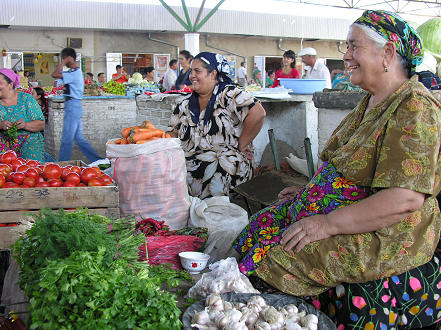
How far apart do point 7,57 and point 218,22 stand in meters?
7.94

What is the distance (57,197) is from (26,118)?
7.49ft

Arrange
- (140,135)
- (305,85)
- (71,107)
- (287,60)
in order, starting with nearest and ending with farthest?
(140,135) < (305,85) < (71,107) < (287,60)

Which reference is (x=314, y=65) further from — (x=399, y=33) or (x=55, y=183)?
(x=399, y=33)

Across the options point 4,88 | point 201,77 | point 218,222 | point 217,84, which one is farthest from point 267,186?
point 4,88

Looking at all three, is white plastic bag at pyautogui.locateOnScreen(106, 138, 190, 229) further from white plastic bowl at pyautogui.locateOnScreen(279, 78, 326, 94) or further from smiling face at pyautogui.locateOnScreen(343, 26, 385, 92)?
white plastic bowl at pyautogui.locateOnScreen(279, 78, 326, 94)

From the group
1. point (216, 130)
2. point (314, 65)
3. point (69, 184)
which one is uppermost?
point (314, 65)

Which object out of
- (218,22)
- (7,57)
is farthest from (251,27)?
(7,57)

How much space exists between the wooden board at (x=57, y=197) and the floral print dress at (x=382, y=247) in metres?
1.16

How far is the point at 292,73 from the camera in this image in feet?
27.3

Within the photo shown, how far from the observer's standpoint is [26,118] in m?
4.67

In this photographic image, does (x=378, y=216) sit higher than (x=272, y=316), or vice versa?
(x=378, y=216)

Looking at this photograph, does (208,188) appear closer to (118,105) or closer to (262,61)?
(118,105)

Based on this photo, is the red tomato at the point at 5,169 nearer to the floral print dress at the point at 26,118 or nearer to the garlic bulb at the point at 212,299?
the floral print dress at the point at 26,118

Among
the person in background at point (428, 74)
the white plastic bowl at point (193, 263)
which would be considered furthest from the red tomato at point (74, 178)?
the person in background at point (428, 74)
